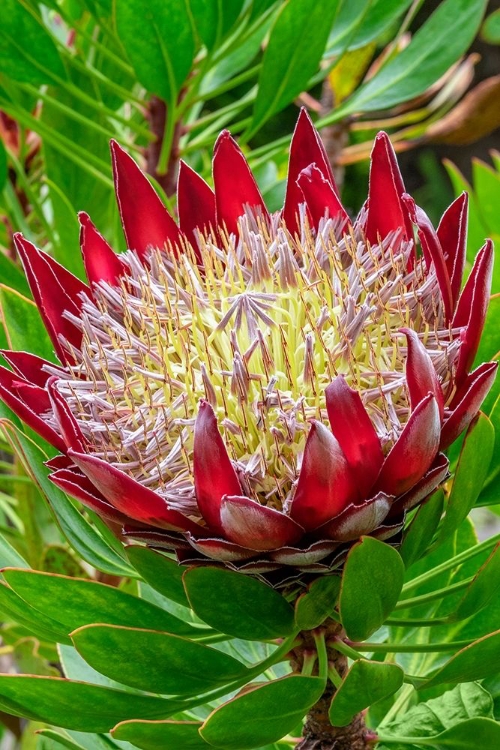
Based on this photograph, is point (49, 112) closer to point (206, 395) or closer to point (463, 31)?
point (463, 31)

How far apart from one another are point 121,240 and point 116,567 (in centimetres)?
47

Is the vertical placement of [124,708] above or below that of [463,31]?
below

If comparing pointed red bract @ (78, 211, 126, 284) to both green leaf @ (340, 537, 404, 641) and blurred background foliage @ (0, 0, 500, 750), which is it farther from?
green leaf @ (340, 537, 404, 641)

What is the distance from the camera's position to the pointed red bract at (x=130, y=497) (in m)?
0.66

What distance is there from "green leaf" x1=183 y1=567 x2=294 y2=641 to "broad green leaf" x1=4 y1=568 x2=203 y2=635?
9 cm

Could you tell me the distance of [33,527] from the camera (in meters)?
1.36

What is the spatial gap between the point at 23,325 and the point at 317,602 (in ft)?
1.34

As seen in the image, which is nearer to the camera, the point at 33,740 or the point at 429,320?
the point at 429,320

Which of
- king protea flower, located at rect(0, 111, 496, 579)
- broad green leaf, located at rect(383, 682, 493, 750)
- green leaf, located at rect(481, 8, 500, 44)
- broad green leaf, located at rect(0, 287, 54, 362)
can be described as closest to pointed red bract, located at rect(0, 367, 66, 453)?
king protea flower, located at rect(0, 111, 496, 579)

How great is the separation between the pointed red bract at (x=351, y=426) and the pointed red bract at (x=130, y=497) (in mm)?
127

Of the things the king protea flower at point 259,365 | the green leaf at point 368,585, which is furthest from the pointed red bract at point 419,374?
the green leaf at point 368,585

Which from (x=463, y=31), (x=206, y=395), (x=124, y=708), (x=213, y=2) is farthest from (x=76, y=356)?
(x=463, y=31)

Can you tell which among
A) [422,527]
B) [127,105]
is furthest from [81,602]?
[127,105]

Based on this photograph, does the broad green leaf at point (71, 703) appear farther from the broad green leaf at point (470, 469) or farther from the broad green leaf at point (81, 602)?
the broad green leaf at point (470, 469)
